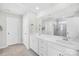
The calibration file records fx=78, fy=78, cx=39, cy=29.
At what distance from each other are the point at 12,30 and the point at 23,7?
537mm

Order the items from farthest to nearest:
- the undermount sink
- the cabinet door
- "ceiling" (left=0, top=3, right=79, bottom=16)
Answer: the cabinet door
"ceiling" (left=0, top=3, right=79, bottom=16)
the undermount sink

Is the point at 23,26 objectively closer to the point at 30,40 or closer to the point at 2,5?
the point at 30,40

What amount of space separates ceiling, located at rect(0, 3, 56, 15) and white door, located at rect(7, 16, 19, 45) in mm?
164

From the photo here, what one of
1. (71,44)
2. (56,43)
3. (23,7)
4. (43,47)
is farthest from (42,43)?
(23,7)

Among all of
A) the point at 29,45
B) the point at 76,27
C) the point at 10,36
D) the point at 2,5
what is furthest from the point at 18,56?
the point at 76,27

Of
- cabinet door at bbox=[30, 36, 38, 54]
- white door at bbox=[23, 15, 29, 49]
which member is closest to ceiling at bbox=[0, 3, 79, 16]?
white door at bbox=[23, 15, 29, 49]

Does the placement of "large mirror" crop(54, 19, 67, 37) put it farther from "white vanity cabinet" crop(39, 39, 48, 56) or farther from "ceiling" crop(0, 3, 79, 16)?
"white vanity cabinet" crop(39, 39, 48, 56)

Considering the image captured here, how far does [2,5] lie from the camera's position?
5.17 ft

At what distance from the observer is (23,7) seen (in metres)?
1.62

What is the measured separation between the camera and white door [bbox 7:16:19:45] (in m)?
1.63

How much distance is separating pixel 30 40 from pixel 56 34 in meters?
0.57

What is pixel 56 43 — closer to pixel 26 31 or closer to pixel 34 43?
pixel 34 43

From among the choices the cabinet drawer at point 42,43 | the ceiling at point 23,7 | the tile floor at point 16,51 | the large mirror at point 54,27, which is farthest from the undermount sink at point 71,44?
the ceiling at point 23,7

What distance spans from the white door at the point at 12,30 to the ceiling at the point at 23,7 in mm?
164
